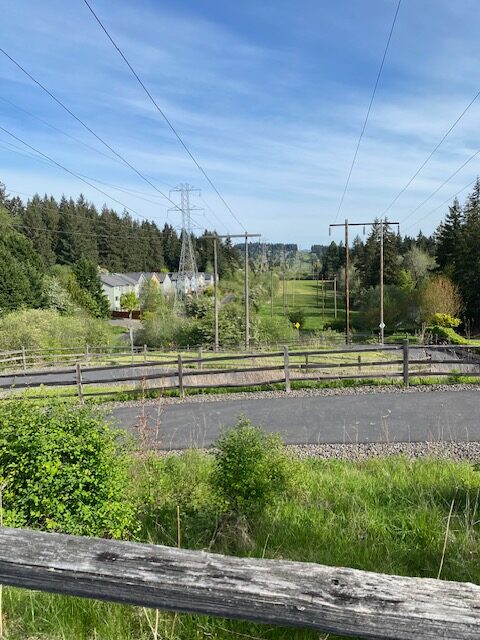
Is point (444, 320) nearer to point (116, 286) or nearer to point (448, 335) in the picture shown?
point (448, 335)

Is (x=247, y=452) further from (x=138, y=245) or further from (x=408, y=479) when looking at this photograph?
(x=138, y=245)

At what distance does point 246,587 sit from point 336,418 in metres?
9.56

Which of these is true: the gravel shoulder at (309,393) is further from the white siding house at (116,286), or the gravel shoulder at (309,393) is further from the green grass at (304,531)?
the white siding house at (116,286)

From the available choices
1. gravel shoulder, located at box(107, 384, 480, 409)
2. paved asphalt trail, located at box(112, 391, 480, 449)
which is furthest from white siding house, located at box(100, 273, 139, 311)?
paved asphalt trail, located at box(112, 391, 480, 449)

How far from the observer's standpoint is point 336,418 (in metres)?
10.5

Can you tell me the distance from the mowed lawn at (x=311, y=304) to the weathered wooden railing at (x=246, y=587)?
2078 inches

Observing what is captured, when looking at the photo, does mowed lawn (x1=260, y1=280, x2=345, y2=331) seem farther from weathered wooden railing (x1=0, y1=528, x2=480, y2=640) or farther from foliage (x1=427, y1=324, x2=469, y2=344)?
weathered wooden railing (x1=0, y1=528, x2=480, y2=640)

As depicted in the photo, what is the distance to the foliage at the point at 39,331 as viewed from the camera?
1108 inches

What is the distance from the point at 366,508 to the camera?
4.34 meters

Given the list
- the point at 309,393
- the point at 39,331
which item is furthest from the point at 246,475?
the point at 39,331

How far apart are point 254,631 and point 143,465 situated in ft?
9.93

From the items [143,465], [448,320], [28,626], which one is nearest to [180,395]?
[143,465]

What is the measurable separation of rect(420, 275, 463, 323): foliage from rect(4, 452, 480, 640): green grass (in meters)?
38.8

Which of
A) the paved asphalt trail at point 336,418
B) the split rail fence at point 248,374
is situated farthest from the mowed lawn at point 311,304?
the paved asphalt trail at point 336,418
